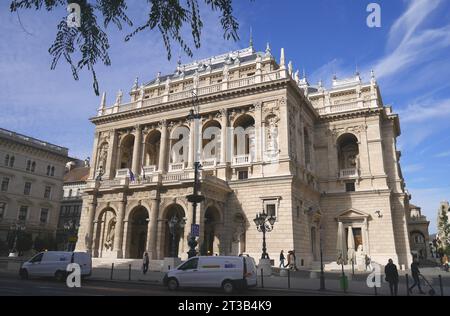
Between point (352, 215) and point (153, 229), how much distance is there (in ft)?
71.4

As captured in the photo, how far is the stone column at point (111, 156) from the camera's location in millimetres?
43206

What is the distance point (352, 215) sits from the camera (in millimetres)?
39812

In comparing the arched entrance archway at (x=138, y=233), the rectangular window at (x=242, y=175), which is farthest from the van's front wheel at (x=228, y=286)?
the arched entrance archway at (x=138, y=233)

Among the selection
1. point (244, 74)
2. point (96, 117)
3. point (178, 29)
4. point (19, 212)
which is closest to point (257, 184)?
point (244, 74)

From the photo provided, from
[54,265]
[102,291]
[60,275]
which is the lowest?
[102,291]

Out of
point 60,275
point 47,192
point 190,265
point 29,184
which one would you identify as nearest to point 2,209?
point 29,184

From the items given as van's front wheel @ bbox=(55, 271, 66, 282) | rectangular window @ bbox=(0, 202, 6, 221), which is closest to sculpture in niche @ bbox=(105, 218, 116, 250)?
van's front wheel @ bbox=(55, 271, 66, 282)

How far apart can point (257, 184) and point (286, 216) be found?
14.2ft

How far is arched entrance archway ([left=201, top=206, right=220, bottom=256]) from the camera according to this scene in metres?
34.9

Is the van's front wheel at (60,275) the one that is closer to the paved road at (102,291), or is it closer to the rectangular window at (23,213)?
the paved road at (102,291)

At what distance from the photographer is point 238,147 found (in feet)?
131

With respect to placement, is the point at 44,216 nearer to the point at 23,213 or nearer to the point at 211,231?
the point at 23,213

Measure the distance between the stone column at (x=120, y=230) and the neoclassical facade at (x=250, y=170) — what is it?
10 cm
